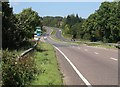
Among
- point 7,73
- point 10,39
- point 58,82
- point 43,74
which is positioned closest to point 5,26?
point 10,39

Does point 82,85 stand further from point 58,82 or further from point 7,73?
point 7,73

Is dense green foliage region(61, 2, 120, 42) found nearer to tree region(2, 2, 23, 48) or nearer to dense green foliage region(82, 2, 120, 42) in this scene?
dense green foliage region(82, 2, 120, 42)

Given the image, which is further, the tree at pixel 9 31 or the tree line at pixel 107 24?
the tree line at pixel 107 24

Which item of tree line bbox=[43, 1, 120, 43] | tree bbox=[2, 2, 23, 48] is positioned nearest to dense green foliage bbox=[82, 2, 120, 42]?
tree line bbox=[43, 1, 120, 43]

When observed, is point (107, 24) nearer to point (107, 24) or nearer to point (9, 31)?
point (107, 24)

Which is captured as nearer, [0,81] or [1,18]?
[0,81]

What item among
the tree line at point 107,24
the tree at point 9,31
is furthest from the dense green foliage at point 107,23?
the tree at point 9,31

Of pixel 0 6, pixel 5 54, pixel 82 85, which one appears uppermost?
pixel 0 6

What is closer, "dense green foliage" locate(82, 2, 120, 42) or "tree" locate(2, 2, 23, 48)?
"tree" locate(2, 2, 23, 48)

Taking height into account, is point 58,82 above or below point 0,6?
below

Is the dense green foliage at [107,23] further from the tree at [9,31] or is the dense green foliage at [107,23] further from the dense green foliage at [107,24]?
the tree at [9,31]

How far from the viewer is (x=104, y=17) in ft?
354

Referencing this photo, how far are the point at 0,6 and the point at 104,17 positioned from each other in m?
73.5

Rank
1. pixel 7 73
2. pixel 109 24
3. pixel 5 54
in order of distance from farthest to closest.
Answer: pixel 109 24 < pixel 5 54 < pixel 7 73
